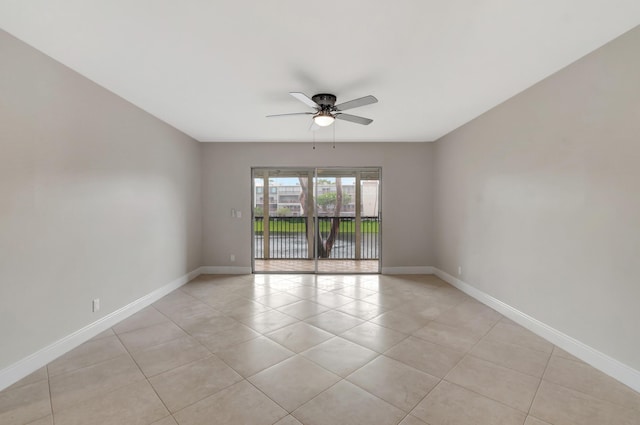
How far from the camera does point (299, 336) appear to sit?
9.36ft

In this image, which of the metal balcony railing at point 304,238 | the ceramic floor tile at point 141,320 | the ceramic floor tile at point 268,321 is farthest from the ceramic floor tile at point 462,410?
the metal balcony railing at point 304,238

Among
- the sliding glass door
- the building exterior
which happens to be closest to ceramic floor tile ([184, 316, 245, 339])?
the sliding glass door

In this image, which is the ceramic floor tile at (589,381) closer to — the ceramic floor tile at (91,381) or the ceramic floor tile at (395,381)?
the ceramic floor tile at (395,381)

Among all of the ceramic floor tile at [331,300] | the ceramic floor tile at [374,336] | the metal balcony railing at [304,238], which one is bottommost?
the ceramic floor tile at [374,336]

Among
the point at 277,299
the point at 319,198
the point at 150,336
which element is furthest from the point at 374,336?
the point at 319,198

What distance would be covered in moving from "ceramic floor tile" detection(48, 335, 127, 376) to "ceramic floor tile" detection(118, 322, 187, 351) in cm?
7

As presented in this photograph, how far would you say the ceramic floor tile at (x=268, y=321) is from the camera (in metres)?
3.06

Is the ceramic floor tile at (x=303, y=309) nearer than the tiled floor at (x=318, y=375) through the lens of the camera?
No

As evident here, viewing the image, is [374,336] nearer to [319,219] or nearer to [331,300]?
[331,300]

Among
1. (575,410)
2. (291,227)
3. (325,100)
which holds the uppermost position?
(325,100)

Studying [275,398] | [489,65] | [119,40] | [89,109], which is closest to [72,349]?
[275,398]

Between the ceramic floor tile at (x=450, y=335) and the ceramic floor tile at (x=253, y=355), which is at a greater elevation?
the ceramic floor tile at (x=253, y=355)

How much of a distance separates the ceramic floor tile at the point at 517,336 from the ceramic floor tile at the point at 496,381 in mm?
578

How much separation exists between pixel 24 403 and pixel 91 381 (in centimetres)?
35
